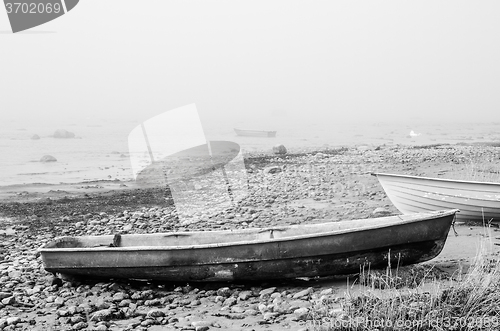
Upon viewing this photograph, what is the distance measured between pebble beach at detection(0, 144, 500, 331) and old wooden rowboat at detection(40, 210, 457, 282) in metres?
0.26

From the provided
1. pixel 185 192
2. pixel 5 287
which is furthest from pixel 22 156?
pixel 5 287

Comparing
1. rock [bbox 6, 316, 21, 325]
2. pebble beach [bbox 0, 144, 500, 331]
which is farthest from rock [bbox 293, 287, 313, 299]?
rock [bbox 6, 316, 21, 325]

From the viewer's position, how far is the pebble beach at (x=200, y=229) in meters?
6.67

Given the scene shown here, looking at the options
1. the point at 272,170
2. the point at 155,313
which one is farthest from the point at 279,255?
the point at 272,170

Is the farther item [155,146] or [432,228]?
[155,146]

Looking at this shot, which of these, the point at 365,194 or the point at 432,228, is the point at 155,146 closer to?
the point at 365,194

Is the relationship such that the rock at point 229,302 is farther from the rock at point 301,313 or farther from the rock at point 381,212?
the rock at point 381,212

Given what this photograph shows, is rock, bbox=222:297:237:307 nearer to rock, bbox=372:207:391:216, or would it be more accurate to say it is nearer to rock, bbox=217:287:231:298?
rock, bbox=217:287:231:298

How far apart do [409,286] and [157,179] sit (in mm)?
16903

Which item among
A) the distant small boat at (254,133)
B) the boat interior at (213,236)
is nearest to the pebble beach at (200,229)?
the boat interior at (213,236)

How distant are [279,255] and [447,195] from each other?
4881 millimetres

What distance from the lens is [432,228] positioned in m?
7.33

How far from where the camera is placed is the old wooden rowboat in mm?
7254

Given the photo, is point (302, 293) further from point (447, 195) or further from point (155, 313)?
point (447, 195)
